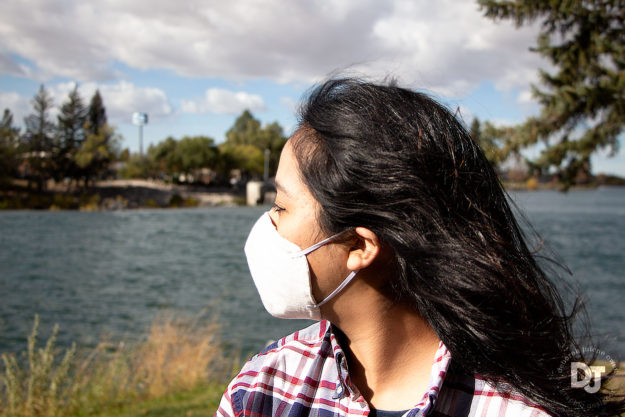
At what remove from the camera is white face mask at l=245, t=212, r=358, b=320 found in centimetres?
176

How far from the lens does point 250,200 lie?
245 ft

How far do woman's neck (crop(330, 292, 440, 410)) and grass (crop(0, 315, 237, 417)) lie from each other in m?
5.04

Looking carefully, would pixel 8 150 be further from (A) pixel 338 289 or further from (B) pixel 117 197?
(A) pixel 338 289

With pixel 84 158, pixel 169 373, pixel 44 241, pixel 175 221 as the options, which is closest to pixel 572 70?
pixel 169 373

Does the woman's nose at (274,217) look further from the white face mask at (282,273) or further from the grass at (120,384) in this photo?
the grass at (120,384)

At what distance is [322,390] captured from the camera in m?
1.63

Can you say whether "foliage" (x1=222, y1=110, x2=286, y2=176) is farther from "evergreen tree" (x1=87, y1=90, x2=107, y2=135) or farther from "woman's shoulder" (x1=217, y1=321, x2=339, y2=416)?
"woman's shoulder" (x1=217, y1=321, x2=339, y2=416)

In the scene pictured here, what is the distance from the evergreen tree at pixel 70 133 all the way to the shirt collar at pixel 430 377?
72287mm

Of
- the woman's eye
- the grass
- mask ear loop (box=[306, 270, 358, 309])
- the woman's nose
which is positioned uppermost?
the woman's eye

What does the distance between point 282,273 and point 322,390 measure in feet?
1.29

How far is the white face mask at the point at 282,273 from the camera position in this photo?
1757mm

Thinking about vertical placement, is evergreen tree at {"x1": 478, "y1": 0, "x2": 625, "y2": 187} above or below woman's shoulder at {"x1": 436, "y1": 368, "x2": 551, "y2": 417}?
above

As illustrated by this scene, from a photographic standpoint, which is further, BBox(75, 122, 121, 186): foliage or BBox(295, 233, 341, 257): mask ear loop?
BBox(75, 122, 121, 186): foliage
